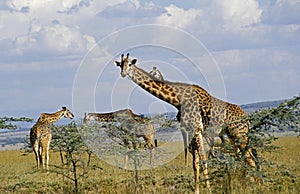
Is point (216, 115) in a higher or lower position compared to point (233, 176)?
higher

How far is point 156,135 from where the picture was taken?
16625 millimetres

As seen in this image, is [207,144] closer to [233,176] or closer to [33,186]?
[233,176]

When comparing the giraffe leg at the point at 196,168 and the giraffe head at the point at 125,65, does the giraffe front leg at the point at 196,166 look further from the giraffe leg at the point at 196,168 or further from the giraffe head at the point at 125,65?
the giraffe head at the point at 125,65

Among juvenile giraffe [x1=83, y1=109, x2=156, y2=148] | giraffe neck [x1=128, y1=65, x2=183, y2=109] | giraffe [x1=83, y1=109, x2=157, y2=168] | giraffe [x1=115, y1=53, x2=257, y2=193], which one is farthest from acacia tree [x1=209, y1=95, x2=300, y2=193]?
juvenile giraffe [x1=83, y1=109, x2=156, y2=148]

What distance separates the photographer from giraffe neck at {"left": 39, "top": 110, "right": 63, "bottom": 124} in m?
19.0

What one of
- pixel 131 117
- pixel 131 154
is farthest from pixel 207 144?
pixel 131 117

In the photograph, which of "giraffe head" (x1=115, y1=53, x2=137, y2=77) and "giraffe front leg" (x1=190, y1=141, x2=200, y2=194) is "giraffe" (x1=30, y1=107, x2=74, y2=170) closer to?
"giraffe head" (x1=115, y1=53, x2=137, y2=77)

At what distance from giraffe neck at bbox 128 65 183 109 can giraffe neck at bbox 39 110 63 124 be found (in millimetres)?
8922

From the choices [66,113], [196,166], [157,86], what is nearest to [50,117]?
[66,113]

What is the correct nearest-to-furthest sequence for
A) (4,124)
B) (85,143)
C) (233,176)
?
(233,176) < (85,143) < (4,124)

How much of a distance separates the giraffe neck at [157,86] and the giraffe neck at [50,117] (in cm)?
892

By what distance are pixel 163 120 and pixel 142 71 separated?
11.6 ft

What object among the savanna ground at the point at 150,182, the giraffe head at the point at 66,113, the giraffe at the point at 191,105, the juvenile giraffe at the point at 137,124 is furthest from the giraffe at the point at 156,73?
the giraffe head at the point at 66,113

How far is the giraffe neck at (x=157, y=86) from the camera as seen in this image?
1028 cm
